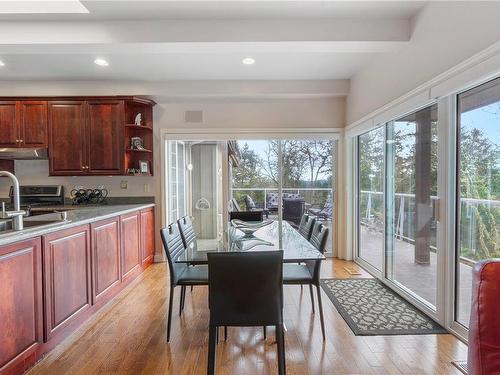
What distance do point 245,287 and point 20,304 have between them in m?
1.44

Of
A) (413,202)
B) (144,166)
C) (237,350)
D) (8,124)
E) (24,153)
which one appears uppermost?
(8,124)

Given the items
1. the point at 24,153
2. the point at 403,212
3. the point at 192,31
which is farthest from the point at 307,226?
the point at 24,153

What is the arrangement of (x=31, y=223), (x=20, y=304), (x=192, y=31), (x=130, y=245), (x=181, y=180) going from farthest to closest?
(x=181, y=180) → (x=130, y=245) → (x=192, y=31) → (x=31, y=223) → (x=20, y=304)

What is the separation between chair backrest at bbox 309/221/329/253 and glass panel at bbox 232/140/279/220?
201 centimetres

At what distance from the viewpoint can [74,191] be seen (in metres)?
4.38

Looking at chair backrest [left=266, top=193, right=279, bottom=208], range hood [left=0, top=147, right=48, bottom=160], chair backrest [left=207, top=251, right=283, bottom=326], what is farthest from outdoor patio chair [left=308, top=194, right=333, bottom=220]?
range hood [left=0, top=147, right=48, bottom=160]

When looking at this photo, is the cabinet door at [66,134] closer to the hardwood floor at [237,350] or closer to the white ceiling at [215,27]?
the white ceiling at [215,27]

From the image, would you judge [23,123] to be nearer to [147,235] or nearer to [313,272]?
[147,235]

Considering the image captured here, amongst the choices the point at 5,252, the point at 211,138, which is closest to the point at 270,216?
the point at 211,138

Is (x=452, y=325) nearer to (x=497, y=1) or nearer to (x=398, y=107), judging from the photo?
(x=398, y=107)

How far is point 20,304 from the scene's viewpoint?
1.88m

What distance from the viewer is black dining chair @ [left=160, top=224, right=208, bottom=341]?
2.27 metres

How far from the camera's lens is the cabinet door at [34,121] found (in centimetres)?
402

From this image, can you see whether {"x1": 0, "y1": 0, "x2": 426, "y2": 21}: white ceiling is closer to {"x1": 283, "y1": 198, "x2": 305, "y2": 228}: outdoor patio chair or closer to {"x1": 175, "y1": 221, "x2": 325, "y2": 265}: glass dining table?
{"x1": 175, "y1": 221, "x2": 325, "y2": 265}: glass dining table
